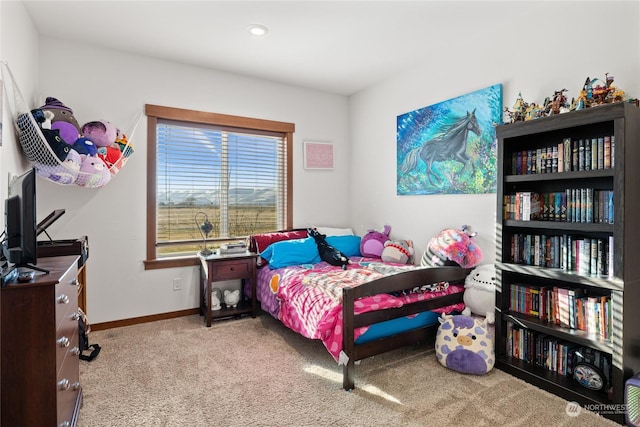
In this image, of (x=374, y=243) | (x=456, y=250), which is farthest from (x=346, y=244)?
(x=456, y=250)

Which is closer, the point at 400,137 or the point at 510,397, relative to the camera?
the point at 510,397

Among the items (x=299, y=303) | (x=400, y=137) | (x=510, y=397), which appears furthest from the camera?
(x=400, y=137)

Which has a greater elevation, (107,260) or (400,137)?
(400,137)

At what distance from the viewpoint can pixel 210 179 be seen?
12.5ft

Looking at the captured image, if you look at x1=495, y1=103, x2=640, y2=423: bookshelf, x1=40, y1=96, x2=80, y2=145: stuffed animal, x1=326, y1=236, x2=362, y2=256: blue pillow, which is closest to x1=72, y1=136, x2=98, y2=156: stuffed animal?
x1=40, y1=96, x2=80, y2=145: stuffed animal

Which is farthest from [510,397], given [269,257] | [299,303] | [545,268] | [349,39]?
[349,39]

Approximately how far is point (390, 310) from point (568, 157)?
1.49 meters

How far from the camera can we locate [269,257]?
11.4ft

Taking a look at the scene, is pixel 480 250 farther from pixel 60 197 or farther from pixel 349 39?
pixel 60 197

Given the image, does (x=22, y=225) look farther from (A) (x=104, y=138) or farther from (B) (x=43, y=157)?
(A) (x=104, y=138)

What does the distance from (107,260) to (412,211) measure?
9.94ft

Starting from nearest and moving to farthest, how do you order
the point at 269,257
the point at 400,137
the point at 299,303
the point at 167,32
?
the point at 299,303
the point at 167,32
the point at 269,257
the point at 400,137

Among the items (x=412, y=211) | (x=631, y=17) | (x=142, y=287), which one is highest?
(x=631, y=17)

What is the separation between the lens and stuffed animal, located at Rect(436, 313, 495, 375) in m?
2.32
